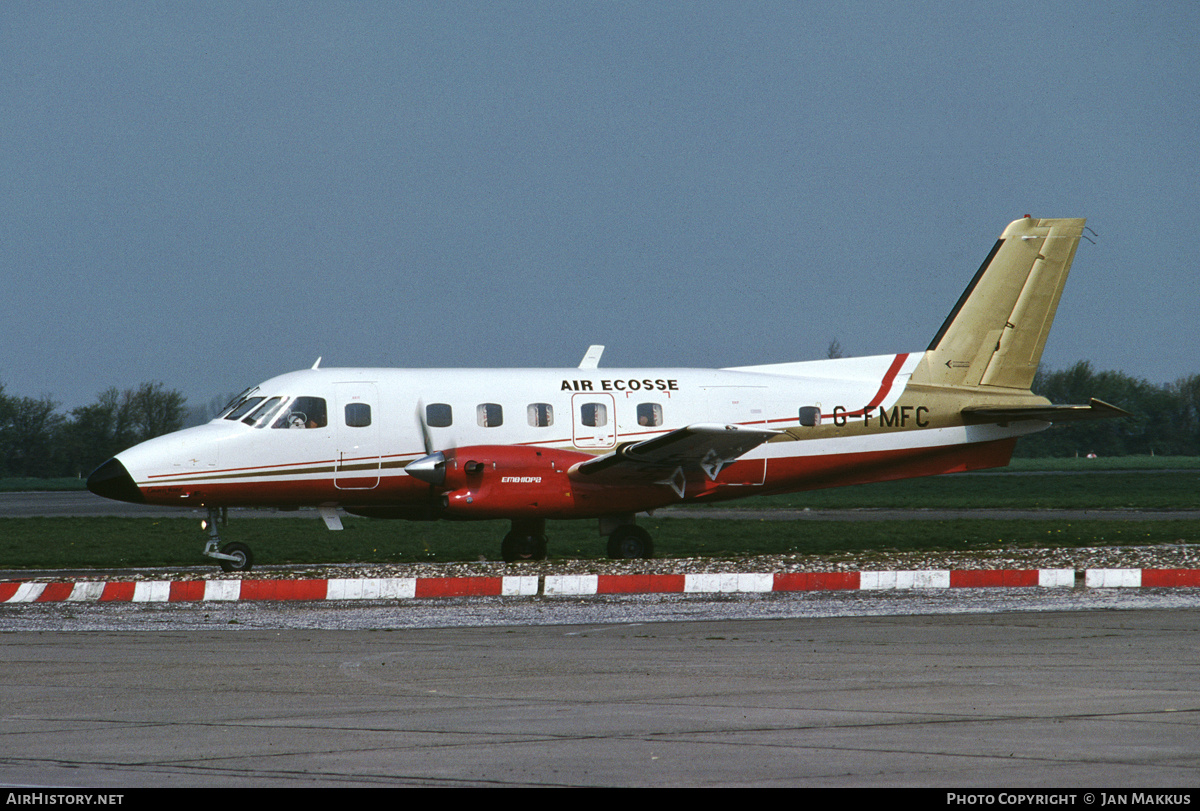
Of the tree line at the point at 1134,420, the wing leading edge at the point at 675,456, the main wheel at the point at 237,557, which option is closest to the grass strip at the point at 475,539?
the wing leading edge at the point at 675,456

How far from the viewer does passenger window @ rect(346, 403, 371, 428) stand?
759 inches

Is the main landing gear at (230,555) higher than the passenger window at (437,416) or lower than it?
lower

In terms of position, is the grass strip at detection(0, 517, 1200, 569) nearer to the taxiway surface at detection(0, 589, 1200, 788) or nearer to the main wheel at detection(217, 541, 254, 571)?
the main wheel at detection(217, 541, 254, 571)

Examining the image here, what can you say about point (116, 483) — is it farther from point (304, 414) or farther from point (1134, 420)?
point (1134, 420)

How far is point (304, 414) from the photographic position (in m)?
19.2

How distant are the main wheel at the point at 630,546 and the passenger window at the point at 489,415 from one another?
2.61 meters

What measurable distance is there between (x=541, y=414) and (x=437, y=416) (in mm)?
1648

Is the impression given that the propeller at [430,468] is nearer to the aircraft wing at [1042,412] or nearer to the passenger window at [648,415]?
the passenger window at [648,415]

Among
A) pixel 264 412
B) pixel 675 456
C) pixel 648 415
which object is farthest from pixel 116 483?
pixel 675 456

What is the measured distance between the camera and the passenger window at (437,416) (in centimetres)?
1952

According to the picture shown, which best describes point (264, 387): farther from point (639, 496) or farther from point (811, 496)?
point (811, 496)

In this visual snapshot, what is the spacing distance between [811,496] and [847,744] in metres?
37.0

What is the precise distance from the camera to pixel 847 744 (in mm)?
6199
